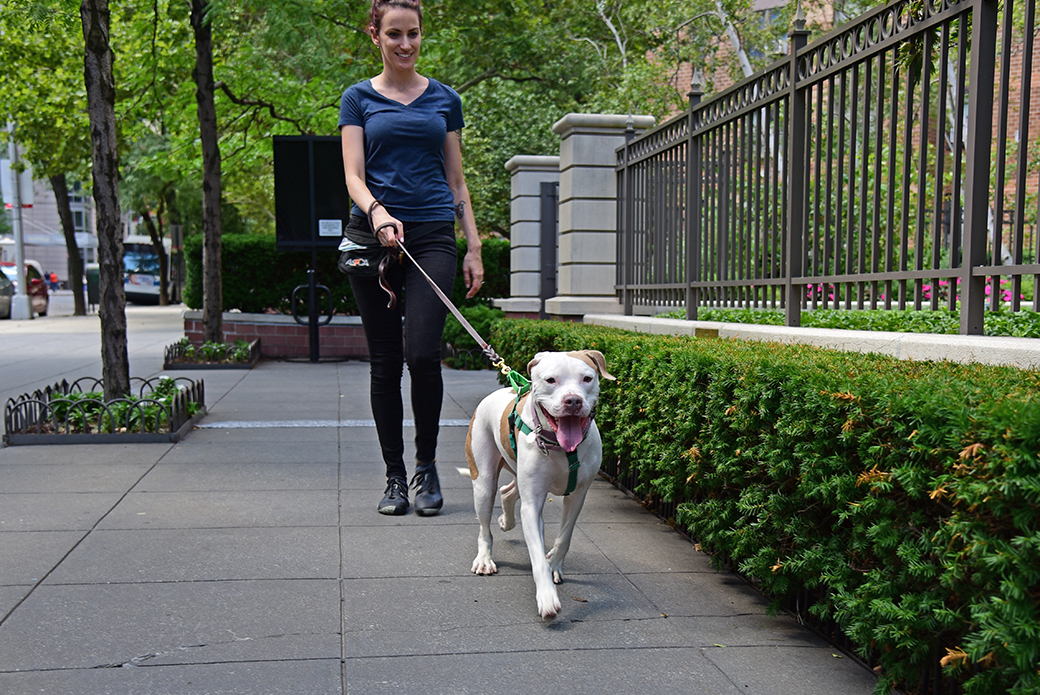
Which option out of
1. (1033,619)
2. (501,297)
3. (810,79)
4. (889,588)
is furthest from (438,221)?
(501,297)

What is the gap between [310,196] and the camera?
13.6m

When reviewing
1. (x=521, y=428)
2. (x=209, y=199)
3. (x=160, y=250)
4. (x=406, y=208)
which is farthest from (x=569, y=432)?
(x=160, y=250)

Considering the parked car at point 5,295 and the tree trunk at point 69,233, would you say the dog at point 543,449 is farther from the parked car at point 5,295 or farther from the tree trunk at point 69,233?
the tree trunk at point 69,233

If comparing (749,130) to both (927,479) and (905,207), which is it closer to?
(905,207)

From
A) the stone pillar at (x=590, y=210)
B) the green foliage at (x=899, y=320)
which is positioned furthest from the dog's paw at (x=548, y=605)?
the stone pillar at (x=590, y=210)

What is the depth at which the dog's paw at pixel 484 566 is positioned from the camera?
3.73m

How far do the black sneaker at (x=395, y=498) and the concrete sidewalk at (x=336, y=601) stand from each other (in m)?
0.07

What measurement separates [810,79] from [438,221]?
2.47 m

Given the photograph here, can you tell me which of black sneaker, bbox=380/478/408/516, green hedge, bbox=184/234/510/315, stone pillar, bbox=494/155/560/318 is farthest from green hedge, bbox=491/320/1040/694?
green hedge, bbox=184/234/510/315

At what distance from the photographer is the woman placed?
4512mm

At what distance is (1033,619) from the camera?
6.40ft

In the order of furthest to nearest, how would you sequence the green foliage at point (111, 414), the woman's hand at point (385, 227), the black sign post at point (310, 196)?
the black sign post at point (310, 196), the green foliage at point (111, 414), the woman's hand at point (385, 227)

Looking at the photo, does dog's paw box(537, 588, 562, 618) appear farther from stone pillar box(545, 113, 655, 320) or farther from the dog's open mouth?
stone pillar box(545, 113, 655, 320)

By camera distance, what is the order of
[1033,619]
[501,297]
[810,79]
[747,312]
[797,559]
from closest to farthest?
1. [1033,619]
2. [797,559]
3. [810,79]
4. [747,312]
5. [501,297]
